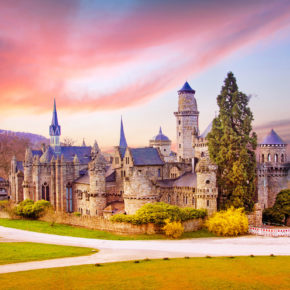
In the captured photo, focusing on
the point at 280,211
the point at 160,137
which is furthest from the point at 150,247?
the point at 160,137

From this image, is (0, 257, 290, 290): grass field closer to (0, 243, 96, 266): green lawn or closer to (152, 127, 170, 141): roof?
(0, 243, 96, 266): green lawn

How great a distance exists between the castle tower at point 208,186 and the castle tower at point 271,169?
10.8 meters

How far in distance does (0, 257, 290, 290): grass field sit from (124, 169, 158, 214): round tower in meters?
18.7

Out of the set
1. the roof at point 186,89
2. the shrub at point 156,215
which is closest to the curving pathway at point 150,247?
the shrub at point 156,215

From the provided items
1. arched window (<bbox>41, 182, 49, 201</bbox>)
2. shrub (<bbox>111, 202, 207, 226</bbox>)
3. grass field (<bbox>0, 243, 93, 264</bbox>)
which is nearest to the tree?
shrub (<bbox>111, 202, 207, 226</bbox>)

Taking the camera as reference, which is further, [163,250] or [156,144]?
[156,144]

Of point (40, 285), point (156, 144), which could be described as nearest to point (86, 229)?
point (40, 285)

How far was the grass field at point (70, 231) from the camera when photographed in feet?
162

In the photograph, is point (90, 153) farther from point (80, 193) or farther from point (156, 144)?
point (156, 144)

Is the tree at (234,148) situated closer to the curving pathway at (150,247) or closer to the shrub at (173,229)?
the curving pathway at (150,247)

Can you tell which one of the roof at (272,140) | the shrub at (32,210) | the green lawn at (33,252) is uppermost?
the roof at (272,140)

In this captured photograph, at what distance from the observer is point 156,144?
111688 mm

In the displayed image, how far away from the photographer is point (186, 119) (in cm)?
7881

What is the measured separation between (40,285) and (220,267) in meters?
15.6
